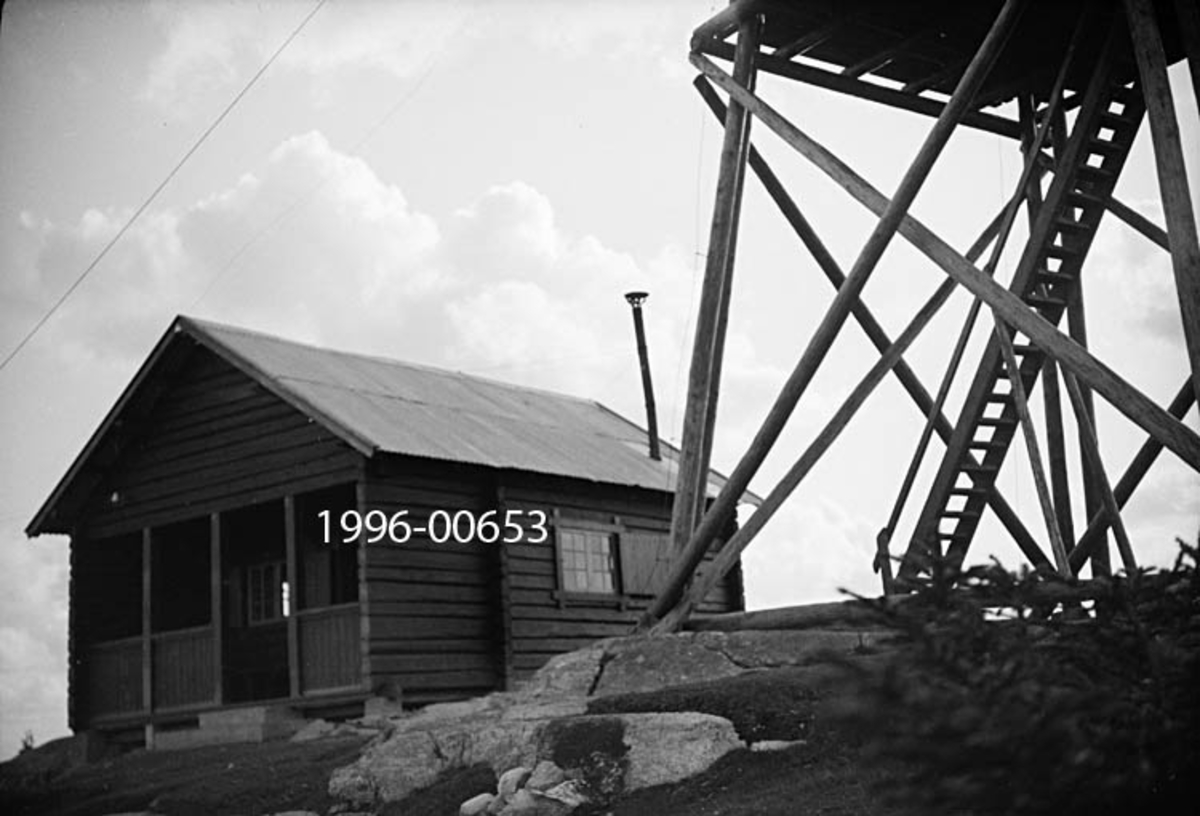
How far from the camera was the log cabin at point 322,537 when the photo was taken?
2033 cm

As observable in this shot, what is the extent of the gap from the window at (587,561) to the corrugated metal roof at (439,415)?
3.46 ft

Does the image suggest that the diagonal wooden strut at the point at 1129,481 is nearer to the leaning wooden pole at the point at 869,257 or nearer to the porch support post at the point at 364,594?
the leaning wooden pole at the point at 869,257

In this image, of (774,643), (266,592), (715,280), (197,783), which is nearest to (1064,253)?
(715,280)

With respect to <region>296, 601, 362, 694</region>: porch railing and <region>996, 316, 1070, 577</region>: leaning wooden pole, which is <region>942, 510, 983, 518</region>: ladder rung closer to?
<region>996, 316, 1070, 577</region>: leaning wooden pole

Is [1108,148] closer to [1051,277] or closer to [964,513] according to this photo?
[1051,277]

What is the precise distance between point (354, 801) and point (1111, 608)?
7756 millimetres

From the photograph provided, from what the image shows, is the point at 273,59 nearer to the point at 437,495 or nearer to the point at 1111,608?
the point at 437,495

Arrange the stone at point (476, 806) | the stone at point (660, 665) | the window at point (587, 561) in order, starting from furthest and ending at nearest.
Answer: the window at point (587, 561)
the stone at point (660, 665)
the stone at point (476, 806)

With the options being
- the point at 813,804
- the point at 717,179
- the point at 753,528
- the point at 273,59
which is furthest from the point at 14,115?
the point at 813,804

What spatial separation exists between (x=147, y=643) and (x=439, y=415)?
19.9ft

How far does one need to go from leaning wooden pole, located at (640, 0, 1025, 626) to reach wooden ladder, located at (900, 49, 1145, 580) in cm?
159

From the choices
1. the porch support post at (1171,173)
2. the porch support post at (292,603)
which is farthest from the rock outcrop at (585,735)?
the porch support post at (292,603)

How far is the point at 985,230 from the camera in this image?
1377 centimetres

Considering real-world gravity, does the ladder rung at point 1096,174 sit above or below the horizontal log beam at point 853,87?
below
